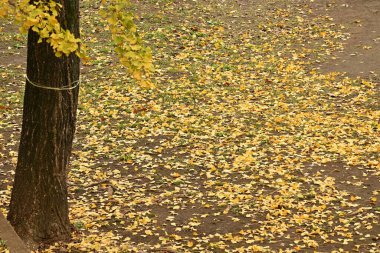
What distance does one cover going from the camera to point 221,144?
10438mm

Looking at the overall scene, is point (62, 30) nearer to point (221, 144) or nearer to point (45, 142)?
point (45, 142)

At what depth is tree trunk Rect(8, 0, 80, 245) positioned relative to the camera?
651 cm

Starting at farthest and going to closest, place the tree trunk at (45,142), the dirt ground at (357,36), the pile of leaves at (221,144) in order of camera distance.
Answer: the dirt ground at (357,36) < the pile of leaves at (221,144) < the tree trunk at (45,142)

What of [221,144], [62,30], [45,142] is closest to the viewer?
[62,30]

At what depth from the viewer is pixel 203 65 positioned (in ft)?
47.8

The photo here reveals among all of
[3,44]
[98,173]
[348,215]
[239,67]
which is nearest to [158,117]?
[98,173]

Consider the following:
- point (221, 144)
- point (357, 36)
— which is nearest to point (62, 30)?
point (221, 144)

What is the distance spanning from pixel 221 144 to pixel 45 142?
14.2 ft

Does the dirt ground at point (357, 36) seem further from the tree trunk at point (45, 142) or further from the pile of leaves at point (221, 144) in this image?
the tree trunk at point (45, 142)

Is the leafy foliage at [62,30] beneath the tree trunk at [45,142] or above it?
above

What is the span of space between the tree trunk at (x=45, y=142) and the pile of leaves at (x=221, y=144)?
1.27 feet

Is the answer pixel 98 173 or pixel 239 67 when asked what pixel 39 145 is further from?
pixel 239 67

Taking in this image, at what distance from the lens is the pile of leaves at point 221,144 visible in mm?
7547

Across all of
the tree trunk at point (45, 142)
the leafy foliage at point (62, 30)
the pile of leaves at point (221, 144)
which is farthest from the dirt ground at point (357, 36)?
the tree trunk at point (45, 142)
